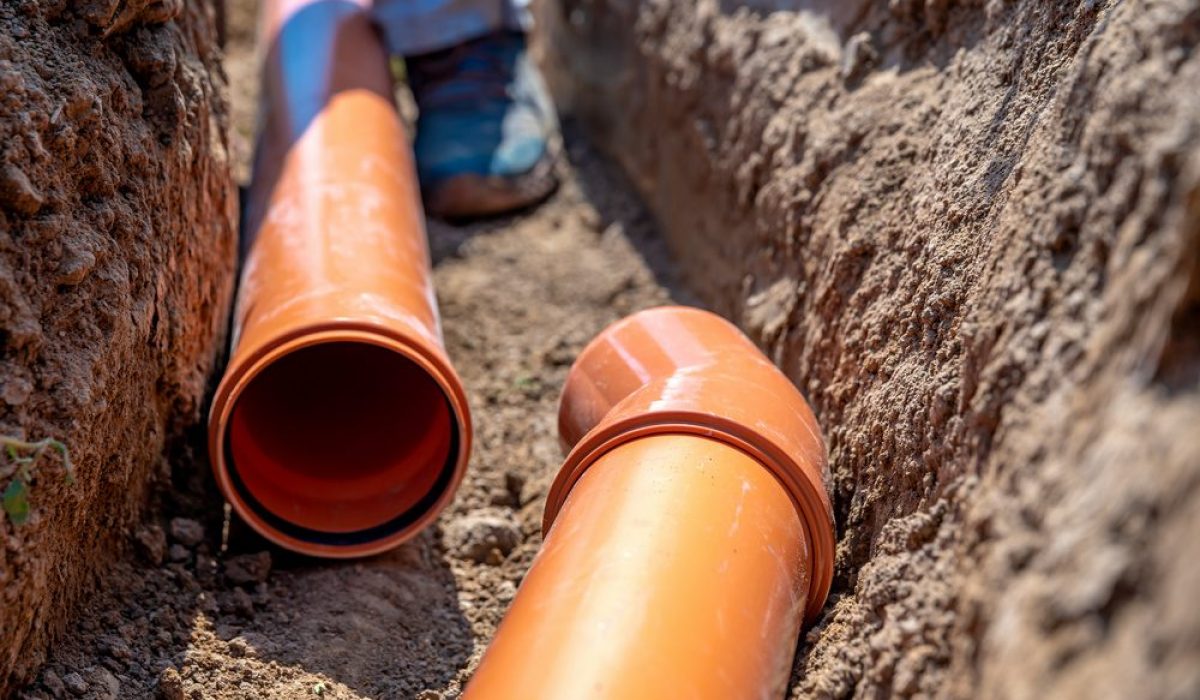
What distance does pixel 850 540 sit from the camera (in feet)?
6.00

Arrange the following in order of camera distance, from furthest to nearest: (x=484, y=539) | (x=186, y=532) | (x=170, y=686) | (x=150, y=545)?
1. (x=484, y=539)
2. (x=186, y=532)
3. (x=150, y=545)
4. (x=170, y=686)

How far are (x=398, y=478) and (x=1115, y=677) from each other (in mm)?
1612

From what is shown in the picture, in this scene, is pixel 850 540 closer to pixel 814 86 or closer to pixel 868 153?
pixel 868 153

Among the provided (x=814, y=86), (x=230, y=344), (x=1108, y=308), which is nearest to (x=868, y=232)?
(x=814, y=86)

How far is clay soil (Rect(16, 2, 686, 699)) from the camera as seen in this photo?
186 centimetres

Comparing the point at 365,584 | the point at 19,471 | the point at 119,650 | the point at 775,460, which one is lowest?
the point at 365,584

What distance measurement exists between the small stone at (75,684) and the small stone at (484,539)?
30.6 inches

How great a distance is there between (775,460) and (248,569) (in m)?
1.01

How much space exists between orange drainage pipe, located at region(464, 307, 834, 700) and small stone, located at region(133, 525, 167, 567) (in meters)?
0.70

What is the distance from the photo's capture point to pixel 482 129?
369 cm

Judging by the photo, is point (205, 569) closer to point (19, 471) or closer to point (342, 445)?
point (342, 445)

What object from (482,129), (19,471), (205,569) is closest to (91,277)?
(19,471)

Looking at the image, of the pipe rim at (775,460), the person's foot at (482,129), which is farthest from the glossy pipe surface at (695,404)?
the person's foot at (482,129)

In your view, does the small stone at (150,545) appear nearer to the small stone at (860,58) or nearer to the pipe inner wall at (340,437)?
the pipe inner wall at (340,437)
